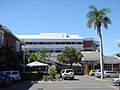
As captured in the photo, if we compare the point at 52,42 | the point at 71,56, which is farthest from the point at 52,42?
the point at 71,56

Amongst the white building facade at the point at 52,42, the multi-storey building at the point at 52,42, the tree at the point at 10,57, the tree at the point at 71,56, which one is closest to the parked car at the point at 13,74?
the tree at the point at 10,57

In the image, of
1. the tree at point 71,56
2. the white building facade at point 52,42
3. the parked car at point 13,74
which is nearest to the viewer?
the parked car at point 13,74

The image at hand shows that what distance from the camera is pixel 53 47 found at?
444ft

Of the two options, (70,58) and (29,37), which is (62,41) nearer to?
(29,37)

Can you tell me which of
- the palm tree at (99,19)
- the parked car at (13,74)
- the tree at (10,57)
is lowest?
the parked car at (13,74)

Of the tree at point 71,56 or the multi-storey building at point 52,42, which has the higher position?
the multi-storey building at point 52,42

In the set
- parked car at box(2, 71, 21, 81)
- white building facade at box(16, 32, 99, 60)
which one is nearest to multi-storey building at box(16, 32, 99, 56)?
white building facade at box(16, 32, 99, 60)

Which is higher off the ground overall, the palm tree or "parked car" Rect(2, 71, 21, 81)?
the palm tree

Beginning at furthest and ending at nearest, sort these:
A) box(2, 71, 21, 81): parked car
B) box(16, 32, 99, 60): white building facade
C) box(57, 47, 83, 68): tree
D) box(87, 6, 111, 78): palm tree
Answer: box(16, 32, 99, 60): white building facade
box(57, 47, 83, 68): tree
box(87, 6, 111, 78): palm tree
box(2, 71, 21, 81): parked car

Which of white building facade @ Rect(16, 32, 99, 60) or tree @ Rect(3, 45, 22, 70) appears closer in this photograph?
tree @ Rect(3, 45, 22, 70)

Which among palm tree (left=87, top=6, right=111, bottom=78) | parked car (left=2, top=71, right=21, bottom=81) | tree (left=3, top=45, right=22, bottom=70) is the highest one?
palm tree (left=87, top=6, right=111, bottom=78)

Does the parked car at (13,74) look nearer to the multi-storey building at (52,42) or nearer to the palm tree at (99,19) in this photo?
the palm tree at (99,19)

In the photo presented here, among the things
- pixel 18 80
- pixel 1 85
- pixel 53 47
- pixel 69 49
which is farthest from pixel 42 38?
pixel 1 85

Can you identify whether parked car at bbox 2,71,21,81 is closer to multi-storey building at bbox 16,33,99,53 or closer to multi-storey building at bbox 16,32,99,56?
multi-storey building at bbox 16,32,99,56
